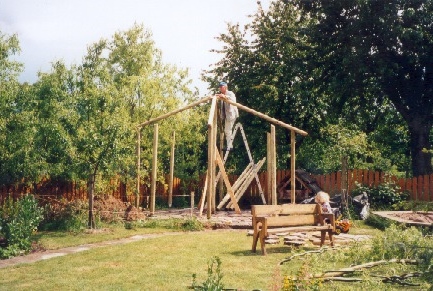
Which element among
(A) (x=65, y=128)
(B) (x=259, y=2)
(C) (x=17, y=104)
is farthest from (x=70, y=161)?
(B) (x=259, y=2)

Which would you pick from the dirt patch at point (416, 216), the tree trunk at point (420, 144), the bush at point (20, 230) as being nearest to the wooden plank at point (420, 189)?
the tree trunk at point (420, 144)

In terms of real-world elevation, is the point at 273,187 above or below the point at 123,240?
above

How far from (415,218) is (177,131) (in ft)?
38.4

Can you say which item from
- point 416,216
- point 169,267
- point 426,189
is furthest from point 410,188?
point 169,267

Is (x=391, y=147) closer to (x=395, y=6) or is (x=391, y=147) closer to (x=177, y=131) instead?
(x=395, y=6)

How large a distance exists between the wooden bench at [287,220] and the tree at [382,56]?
11.4 m

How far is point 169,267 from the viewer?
775 cm

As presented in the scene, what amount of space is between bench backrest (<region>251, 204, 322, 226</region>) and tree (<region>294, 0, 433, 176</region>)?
11.4 metres

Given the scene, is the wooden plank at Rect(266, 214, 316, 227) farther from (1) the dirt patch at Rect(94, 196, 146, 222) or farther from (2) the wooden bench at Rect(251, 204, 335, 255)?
(1) the dirt patch at Rect(94, 196, 146, 222)

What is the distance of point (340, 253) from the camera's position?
7.80 m

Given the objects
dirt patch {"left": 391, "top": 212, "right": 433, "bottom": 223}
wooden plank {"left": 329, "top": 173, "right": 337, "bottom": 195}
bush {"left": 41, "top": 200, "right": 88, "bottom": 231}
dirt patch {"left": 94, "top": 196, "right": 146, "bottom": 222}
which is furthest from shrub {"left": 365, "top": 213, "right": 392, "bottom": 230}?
bush {"left": 41, "top": 200, "right": 88, "bottom": 231}

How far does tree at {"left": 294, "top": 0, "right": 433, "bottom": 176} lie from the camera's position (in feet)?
62.4

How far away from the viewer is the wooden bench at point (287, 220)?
9.12 meters

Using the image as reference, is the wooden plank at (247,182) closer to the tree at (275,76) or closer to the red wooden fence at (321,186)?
the red wooden fence at (321,186)
